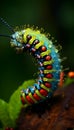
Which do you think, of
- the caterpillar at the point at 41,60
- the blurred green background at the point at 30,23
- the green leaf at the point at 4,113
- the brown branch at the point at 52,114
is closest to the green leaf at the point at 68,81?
the brown branch at the point at 52,114

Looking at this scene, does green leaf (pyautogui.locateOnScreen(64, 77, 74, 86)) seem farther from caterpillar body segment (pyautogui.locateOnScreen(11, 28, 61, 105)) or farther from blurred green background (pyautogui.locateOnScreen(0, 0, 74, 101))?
blurred green background (pyautogui.locateOnScreen(0, 0, 74, 101))

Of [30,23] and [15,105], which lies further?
[30,23]

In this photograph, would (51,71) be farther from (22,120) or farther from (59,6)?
(59,6)

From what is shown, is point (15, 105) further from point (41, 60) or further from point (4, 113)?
point (41, 60)

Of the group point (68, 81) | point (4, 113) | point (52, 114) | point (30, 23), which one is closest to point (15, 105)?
point (4, 113)

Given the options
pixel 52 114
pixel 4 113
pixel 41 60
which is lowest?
pixel 52 114

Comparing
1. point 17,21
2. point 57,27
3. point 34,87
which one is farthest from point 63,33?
point 34,87

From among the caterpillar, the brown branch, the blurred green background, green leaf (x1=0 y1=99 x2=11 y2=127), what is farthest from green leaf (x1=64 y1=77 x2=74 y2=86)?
the blurred green background

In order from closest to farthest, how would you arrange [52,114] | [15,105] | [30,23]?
[52,114], [15,105], [30,23]
